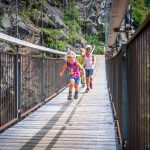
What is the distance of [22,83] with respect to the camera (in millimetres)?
6789

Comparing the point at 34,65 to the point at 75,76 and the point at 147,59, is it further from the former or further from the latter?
the point at 147,59

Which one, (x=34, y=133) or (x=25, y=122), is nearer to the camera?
(x=34, y=133)

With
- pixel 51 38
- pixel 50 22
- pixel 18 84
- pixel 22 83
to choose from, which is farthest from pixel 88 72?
pixel 50 22

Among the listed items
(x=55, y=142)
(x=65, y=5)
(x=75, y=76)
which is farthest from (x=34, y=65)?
(x=65, y=5)

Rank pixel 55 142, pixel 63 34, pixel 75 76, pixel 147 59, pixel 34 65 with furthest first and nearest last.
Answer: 1. pixel 63 34
2. pixel 75 76
3. pixel 34 65
4. pixel 55 142
5. pixel 147 59

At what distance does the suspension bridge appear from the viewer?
266cm

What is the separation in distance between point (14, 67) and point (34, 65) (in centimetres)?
143

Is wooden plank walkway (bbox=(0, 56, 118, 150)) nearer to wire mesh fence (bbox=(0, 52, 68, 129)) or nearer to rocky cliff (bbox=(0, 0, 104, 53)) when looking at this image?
wire mesh fence (bbox=(0, 52, 68, 129))

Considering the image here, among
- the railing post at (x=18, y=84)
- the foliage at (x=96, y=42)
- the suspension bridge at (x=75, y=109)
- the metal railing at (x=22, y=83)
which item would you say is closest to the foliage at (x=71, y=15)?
the foliage at (x=96, y=42)

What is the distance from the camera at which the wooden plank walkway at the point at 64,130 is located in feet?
15.5

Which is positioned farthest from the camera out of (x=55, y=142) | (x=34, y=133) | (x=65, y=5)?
(x=65, y=5)

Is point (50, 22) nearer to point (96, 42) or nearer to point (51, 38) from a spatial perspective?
point (51, 38)

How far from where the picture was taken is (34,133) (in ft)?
17.9

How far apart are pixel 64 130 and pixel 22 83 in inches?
57.8
